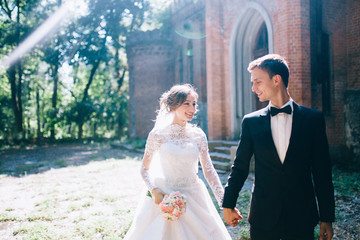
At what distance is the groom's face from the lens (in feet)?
7.50

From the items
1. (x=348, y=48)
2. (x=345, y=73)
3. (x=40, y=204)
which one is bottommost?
(x=40, y=204)

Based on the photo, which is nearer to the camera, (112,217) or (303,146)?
(303,146)

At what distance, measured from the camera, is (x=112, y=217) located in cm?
527

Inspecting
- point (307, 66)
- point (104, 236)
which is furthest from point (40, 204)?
point (307, 66)

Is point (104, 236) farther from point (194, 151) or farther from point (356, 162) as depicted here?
point (356, 162)

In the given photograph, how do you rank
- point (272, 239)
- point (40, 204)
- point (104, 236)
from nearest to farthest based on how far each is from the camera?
point (272, 239), point (104, 236), point (40, 204)

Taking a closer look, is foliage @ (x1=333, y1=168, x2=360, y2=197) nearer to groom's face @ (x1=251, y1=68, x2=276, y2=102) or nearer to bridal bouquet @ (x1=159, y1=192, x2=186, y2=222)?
bridal bouquet @ (x1=159, y1=192, x2=186, y2=222)

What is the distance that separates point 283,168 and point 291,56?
23.3 ft

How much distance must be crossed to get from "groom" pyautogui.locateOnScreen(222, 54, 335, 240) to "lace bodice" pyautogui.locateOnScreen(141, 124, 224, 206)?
2.76ft

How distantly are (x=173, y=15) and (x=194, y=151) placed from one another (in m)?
18.2

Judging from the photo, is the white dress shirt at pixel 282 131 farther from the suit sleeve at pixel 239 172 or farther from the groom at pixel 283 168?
the suit sleeve at pixel 239 172

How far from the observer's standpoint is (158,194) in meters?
2.96

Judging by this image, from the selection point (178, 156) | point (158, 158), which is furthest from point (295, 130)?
point (158, 158)

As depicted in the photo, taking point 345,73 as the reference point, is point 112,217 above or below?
below
